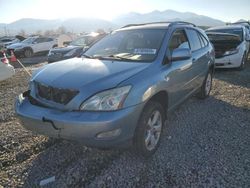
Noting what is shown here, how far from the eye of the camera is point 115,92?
10.3 feet

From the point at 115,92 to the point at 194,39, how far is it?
9.83 feet

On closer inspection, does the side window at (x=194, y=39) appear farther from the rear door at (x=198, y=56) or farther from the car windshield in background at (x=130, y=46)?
the car windshield in background at (x=130, y=46)

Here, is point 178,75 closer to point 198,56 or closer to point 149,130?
point 149,130

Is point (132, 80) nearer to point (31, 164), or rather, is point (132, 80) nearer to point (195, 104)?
point (31, 164)

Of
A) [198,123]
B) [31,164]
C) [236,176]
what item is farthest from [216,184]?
[31,164]

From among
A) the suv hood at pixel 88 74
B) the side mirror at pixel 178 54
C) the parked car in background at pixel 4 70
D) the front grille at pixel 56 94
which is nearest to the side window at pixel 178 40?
the side mirror at pixel 178 54

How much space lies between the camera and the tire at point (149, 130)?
3.45m

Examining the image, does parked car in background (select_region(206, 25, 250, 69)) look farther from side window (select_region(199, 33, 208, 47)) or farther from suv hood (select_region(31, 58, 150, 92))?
suv hood (select_region(31, 58, 150, 92))

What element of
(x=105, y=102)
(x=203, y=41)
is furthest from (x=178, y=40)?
(x=105, y=102)

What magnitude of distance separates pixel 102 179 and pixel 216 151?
1.72 m

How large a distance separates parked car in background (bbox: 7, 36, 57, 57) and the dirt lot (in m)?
14.8

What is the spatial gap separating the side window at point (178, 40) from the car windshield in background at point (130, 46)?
7.7 inches

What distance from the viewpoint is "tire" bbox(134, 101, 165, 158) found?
3447 mm

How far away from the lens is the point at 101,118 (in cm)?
300
